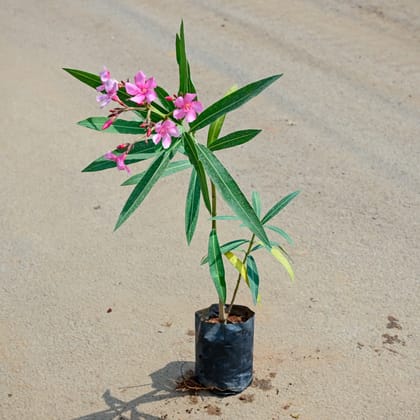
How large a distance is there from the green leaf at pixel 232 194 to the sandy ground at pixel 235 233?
109 centimetres

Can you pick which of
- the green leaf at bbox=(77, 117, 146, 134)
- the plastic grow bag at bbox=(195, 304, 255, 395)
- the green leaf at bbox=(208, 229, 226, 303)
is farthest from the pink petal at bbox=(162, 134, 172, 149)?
the plastic grow bag at bbox=(195, 304, 255, 395)

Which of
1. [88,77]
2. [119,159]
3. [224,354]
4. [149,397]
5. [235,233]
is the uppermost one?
[88,77]

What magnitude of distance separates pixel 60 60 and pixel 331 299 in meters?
4.31

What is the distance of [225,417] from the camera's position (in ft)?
11.7

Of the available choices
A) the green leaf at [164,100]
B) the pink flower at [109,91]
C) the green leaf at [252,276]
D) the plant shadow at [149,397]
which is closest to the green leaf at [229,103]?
the green leaf at [164,100]

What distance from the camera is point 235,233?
496 cm

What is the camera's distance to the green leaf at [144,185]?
2.87 m

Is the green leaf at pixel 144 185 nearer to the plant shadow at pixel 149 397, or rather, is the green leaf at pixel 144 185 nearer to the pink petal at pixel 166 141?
the pink petal at pixel 166 141

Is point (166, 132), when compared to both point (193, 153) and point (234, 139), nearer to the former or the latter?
point (193, 153)

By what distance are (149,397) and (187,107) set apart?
1.50 m

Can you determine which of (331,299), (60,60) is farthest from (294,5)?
(331,299)

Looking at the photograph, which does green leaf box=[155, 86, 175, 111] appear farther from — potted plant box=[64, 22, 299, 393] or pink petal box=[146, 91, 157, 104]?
pink petal box=[146, 91, 157, 104]

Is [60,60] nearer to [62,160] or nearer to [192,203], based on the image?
[62,160]

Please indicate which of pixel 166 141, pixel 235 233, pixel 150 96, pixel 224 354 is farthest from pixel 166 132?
pixel 235 233
